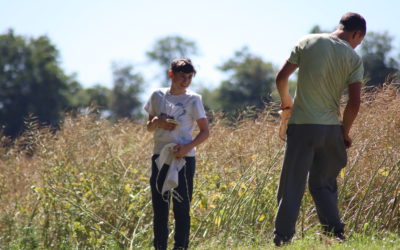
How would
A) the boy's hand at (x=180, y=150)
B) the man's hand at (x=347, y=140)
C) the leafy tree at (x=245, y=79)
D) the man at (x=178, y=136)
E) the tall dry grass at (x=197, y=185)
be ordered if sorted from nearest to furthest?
the man's hand at (x=347, y=140), the boy's hand at (x=180, y=150), the man at (x=178, y=136), the tall dry grass at (x=197, y=185), the leafy tree at (x=245, y=79)

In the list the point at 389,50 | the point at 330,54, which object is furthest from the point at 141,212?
the point at 389,50

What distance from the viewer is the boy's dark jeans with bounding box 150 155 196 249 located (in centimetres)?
590

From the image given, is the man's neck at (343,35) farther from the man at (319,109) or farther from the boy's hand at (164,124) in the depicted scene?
the boy's hand at (164,124)

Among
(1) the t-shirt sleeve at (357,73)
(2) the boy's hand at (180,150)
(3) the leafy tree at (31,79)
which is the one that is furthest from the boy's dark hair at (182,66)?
(3) the leafy tree at (31,79)

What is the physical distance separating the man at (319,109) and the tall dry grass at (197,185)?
0.81m

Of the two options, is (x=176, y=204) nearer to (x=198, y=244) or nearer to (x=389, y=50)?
(x=198, y=244)

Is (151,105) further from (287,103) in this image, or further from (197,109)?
(287,103)

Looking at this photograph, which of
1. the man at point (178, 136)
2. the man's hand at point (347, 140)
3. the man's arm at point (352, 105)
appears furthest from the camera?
the man at point (178, 136)

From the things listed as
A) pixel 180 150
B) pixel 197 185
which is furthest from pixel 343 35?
pixel 197 185

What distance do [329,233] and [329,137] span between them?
2.50ft

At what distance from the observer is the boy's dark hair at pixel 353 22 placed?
5.47m

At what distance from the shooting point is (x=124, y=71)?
89562 mm

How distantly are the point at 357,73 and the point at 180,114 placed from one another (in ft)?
4.66

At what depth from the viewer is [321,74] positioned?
5457 millimetres
